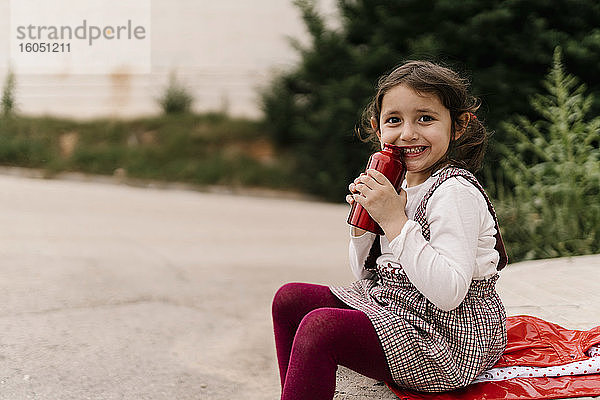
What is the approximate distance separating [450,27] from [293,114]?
8.32 feet

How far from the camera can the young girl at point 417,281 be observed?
154 cm

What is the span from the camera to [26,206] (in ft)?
21.1

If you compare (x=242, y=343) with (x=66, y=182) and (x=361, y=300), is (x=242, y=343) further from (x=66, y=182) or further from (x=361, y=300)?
(x=66, y=182)

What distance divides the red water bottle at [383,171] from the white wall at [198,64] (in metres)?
9.04

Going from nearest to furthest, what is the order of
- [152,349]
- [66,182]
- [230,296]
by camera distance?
[152,349]
[230,296]
[66,182]

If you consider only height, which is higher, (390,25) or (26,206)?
(390,25)

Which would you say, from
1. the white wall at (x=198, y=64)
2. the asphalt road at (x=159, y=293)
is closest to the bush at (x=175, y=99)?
the white wall at (x=198, y=64)

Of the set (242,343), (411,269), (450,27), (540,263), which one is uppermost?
(450,27)

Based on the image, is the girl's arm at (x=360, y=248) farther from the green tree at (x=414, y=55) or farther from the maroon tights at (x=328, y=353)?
the green tree at (x=414, y=55)

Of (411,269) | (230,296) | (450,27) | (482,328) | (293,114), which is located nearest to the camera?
(411,269)

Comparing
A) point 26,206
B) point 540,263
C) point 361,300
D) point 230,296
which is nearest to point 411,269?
point 361,300

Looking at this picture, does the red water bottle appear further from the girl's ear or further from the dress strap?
the girl's ear

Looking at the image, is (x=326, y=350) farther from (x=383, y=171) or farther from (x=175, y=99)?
(x=175, y=99)

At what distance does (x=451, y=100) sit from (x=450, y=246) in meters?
0.40
